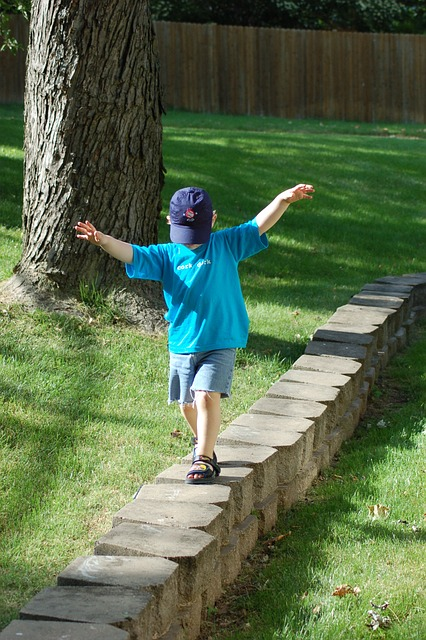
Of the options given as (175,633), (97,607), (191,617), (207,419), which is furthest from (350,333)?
(97,607)

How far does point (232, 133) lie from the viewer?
1681cm

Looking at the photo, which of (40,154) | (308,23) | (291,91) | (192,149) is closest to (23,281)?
(40,154)

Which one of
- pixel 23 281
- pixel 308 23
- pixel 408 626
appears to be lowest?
pixel 408 626

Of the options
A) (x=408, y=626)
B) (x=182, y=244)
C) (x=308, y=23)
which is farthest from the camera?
(x=308, y=23)

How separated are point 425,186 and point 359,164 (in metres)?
1.20

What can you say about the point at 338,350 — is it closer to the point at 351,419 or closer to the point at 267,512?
the point at 351,419

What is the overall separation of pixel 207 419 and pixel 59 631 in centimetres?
159

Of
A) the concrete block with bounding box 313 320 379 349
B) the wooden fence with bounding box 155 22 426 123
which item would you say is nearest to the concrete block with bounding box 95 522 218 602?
the concrete block with bounding box 313 320 379 349

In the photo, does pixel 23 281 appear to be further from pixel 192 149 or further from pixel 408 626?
pixel 192 149

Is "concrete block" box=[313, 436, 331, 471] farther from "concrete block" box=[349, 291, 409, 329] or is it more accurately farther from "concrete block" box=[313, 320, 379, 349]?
"concrete block" box=[349, 291, 409, 329]

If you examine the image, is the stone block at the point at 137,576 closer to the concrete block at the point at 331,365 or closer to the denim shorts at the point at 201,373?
the denim shorts at the point at 201,373

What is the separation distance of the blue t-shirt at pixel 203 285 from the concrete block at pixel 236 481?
1.76 feet

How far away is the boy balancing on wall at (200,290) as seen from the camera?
4250mm

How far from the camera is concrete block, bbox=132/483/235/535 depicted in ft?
12.5
